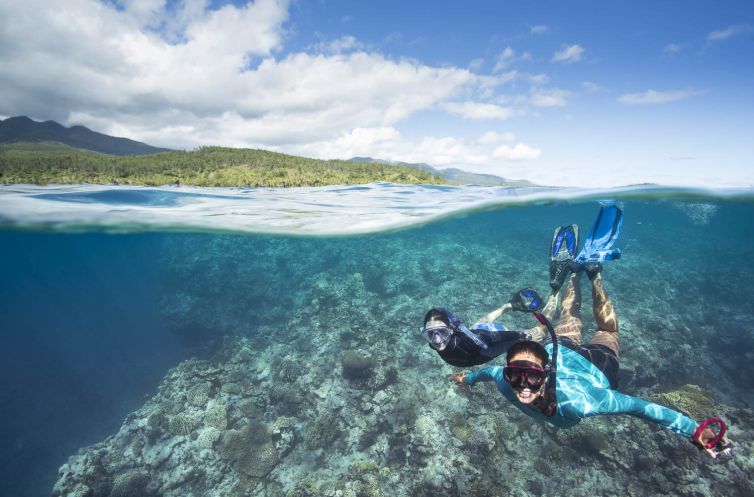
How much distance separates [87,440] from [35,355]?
2123 centimetres

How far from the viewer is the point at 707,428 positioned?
10.5 ft

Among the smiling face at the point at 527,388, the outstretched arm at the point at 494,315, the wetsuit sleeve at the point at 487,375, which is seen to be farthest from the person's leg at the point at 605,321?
the smiling face at the point at 527,388

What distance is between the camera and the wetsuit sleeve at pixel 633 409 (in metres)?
3.35

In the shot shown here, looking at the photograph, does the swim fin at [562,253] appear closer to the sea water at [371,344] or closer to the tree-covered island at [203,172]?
the sea water at [371,344]

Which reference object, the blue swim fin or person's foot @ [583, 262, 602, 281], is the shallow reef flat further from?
the blue swim fin

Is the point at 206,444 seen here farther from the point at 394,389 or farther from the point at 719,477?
the point at 719,477

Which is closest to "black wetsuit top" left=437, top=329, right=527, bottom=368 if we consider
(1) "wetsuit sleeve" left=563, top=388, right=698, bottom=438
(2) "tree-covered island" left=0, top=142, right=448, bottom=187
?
(1) "wetsuit sleeve" left=563, top=388, right=698, bottom=438

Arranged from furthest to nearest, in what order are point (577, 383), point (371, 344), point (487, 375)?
point (371, 344) < point (487, 375) < point (577, 383)

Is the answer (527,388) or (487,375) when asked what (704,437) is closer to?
(527,388)

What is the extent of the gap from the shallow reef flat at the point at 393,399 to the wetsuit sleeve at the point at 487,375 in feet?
11.9

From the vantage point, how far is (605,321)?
5.72 metres

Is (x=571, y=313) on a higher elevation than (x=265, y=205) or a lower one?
lower

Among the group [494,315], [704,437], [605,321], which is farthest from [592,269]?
[704,437]

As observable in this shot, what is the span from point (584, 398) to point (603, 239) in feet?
13.6
